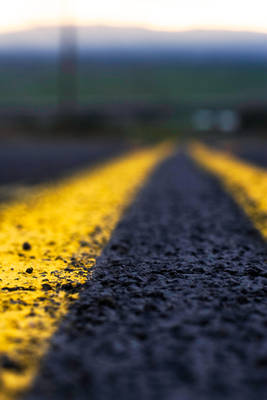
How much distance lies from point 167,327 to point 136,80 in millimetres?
99952

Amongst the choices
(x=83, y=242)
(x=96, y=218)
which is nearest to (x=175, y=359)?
(x=83, y=242)

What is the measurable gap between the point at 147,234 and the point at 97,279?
0.92m

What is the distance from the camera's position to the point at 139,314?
132 centimetres

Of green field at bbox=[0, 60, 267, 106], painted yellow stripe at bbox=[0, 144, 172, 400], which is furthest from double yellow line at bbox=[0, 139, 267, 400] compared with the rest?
green field at bbox=[0, 60, 267, 106]

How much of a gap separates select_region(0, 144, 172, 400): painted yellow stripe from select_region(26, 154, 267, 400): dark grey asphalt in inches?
2.0

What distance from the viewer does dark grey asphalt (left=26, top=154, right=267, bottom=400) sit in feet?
3.06

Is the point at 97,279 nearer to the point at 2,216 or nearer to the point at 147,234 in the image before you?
the point at 147,234

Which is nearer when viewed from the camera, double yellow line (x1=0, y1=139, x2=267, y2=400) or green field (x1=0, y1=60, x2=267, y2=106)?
double yellow line (x1=0, y1=139, x2=267, y2=400)

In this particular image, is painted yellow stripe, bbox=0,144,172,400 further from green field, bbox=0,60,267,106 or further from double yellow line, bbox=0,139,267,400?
green field, bbox=0,60,267,106

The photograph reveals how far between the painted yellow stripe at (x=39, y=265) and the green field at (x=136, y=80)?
84.8 metres

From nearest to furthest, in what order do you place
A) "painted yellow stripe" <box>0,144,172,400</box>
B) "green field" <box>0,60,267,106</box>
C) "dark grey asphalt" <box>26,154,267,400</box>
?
"dark grey asphalt" <box>26,154,267,400</box>
"painted yellow stripe" <box>0,144,172,400</box>
"green field" <box>0,60,267,106</box>

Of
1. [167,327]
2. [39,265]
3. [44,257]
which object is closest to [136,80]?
[44,257]

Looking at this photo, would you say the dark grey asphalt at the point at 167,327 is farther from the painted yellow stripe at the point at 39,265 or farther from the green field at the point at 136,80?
the green field at the point at 136,80

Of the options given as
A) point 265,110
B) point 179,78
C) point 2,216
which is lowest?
point 2,216
